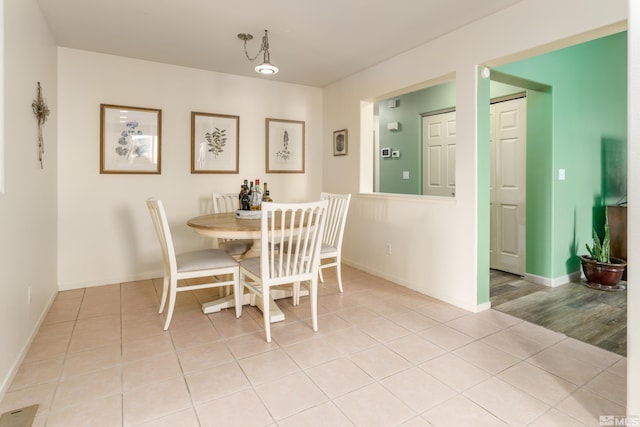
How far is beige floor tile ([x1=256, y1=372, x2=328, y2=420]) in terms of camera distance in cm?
168

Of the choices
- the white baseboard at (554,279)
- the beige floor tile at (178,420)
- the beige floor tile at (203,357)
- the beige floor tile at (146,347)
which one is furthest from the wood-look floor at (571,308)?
the beige floor tile at (146,347)

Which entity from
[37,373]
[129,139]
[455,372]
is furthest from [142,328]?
[455,372]

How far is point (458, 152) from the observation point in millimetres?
2977

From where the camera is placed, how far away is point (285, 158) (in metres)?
4.56

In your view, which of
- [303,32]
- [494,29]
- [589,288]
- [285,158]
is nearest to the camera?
[494,29]

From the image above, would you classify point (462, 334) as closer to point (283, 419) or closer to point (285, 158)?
point (283, 419)

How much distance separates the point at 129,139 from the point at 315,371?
303cm

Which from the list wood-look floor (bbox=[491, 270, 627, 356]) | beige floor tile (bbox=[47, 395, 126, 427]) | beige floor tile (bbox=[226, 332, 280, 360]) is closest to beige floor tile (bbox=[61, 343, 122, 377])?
beige floor tile (bbox=[47, 395, 126, 427])

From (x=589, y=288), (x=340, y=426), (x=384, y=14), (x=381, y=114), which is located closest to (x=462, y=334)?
(x=340, y=426)

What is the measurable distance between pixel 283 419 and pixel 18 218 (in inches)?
76.2

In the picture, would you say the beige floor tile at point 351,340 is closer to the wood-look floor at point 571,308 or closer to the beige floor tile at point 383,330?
the beige floor tile at point 383,330

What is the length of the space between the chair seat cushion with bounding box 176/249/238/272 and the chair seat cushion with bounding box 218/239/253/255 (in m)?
0.32

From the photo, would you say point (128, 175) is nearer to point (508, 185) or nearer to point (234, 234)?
point (234, 234)

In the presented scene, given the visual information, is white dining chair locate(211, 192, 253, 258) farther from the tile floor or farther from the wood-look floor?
the wood-look floor
